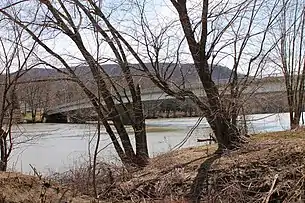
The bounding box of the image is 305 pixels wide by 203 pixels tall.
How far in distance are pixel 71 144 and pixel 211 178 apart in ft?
31.3

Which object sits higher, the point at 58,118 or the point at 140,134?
the point at 58,118

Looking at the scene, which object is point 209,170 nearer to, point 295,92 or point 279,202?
point 279,202

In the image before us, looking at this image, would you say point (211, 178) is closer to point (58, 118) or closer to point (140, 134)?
point (140, 134)

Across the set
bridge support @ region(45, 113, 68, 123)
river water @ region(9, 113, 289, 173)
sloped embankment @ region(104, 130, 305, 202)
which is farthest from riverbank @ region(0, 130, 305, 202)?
bridge support @ region(45, 113, 68, 123)

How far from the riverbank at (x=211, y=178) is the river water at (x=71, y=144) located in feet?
3.04

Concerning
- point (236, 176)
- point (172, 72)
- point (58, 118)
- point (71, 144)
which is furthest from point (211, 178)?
point (58, 118)

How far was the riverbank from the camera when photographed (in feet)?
20.5

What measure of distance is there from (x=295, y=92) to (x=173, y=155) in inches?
281

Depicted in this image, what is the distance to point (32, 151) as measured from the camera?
16.7 m

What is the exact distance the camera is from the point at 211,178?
8305mm

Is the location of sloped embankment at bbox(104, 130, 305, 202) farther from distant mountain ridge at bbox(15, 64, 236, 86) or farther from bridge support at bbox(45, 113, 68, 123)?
bridge support at bbox(45, 113, 68, 123)

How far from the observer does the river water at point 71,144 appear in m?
11.8

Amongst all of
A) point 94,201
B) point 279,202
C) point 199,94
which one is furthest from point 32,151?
point 279,202

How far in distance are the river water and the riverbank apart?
0.93 meters
